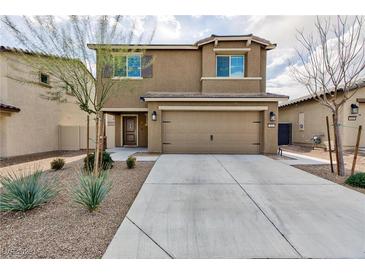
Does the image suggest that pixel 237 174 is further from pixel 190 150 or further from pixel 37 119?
pixel 37 119

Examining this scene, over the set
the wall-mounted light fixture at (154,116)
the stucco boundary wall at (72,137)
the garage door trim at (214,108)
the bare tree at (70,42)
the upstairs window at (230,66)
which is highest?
the upstairs window at (230,66)

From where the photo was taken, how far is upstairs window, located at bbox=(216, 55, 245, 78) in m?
12.5

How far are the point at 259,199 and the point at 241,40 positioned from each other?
11.0 m

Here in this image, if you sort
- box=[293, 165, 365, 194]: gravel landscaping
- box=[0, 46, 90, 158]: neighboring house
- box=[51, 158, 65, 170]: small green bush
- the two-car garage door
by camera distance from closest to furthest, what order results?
box=[293, 165, 365, 194]: gravel landscaping, box=[51, 158, 65, 170]: small green bush, box=[0, 46, 90, 158]: neighboring house, the two-car garage door

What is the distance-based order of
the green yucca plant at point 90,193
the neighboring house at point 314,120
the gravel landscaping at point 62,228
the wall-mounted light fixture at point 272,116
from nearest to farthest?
the gravel landscaping at point 62,228 → the green yucca plant at point 90,193 → the wall-mounted light fixture at point 272,116 → the neighboring house at point 314,120

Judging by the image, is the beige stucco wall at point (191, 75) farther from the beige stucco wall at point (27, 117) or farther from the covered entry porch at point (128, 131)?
the beige stucco wall at point (27, 117)

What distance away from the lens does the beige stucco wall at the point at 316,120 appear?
484 inches

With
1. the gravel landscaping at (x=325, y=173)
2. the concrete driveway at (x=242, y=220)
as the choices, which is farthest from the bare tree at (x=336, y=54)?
the concrete driveway at (x=242, y=220)

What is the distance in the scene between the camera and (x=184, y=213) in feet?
12.3

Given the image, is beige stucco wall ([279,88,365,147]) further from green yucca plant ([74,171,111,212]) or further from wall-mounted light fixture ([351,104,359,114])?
green yucca plant ([74,171,111,212])

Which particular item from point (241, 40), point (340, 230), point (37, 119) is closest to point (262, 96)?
point (241, 40)

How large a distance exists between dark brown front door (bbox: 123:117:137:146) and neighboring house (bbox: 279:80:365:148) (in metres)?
12.8

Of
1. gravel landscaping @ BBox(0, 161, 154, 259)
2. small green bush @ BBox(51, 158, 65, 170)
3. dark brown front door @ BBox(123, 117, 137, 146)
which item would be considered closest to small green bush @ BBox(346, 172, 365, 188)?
gravel landscaping @ BBox(0, 161, 154, 259)

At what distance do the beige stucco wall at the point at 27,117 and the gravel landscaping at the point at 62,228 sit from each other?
755cm
